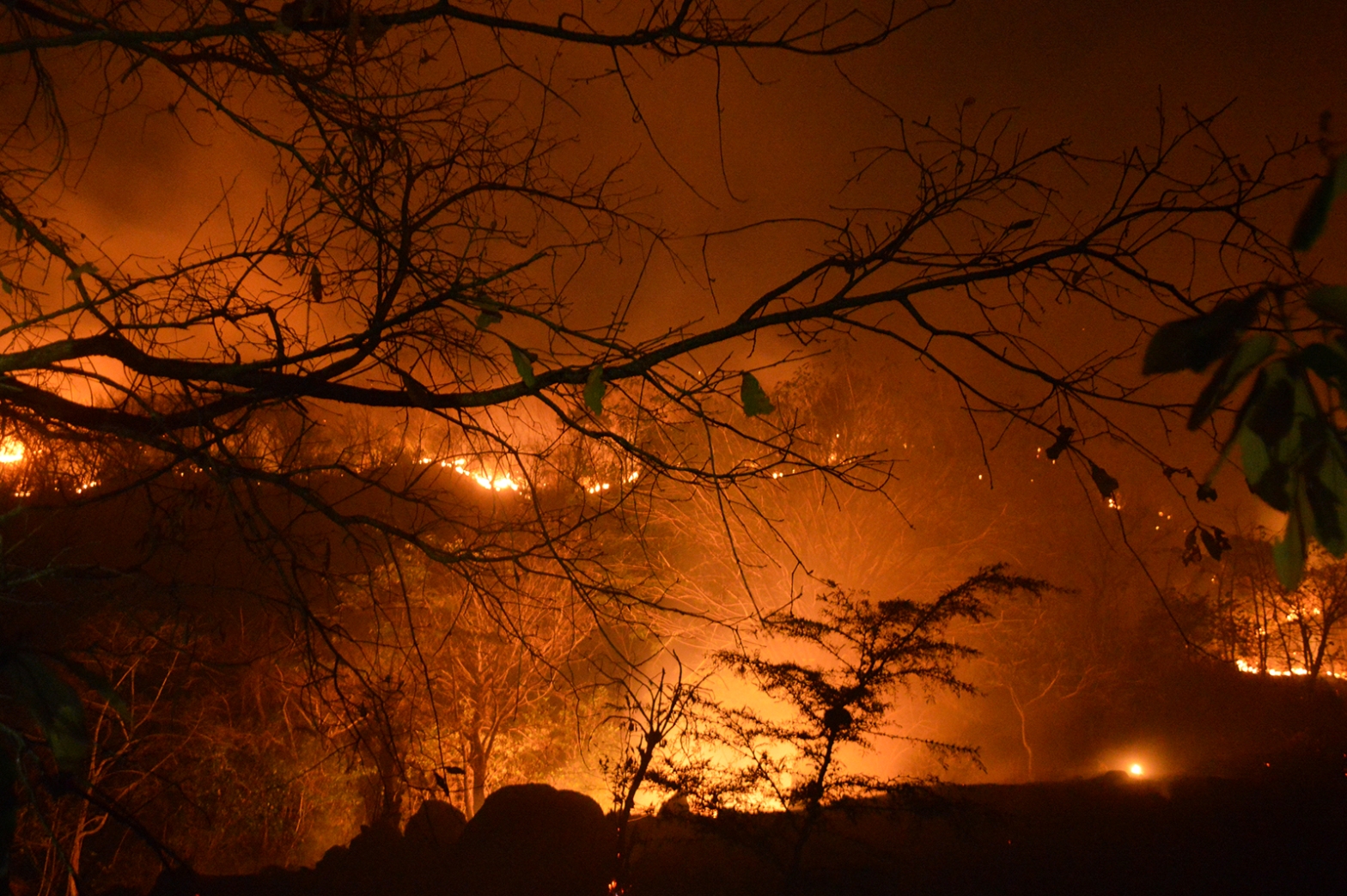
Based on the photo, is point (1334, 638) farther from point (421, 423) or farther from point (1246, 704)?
point (421, 423)

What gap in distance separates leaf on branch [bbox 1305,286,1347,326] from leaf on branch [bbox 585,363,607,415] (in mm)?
1317

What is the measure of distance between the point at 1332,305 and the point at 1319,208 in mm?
108

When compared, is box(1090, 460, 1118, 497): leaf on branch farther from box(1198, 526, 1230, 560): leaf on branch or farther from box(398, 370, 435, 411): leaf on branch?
box(398, 370, 435, 411): leaf on branch

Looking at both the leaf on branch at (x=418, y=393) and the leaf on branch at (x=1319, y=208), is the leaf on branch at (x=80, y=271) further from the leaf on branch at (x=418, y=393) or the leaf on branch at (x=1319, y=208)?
the leaf on branch at (x=1319, y=208)

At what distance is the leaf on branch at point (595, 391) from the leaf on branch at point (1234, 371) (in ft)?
4.00

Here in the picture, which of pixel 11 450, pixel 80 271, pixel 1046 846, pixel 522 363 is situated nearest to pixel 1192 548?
pixel 522 363

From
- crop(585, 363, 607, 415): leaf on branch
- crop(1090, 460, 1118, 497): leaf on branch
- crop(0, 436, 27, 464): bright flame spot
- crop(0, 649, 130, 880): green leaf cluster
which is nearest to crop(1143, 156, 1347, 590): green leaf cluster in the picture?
crop(1090, 460, 1118, 497): leaf on branch

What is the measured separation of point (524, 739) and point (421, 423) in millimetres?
12629

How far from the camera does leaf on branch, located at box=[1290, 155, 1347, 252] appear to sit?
74cm

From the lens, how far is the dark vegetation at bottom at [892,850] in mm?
7586

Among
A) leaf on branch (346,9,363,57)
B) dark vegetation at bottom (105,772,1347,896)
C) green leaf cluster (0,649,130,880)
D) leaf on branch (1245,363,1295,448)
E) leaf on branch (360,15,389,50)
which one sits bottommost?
dark vegetation at bottom (105,772,1347,896)

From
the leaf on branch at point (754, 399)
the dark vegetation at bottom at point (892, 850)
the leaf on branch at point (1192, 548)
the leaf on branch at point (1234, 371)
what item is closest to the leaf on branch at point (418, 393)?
the leaf on branch at point (754, 399)

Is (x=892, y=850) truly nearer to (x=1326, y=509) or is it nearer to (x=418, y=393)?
(x=418, y=393)

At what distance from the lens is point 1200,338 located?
0.86 meters
